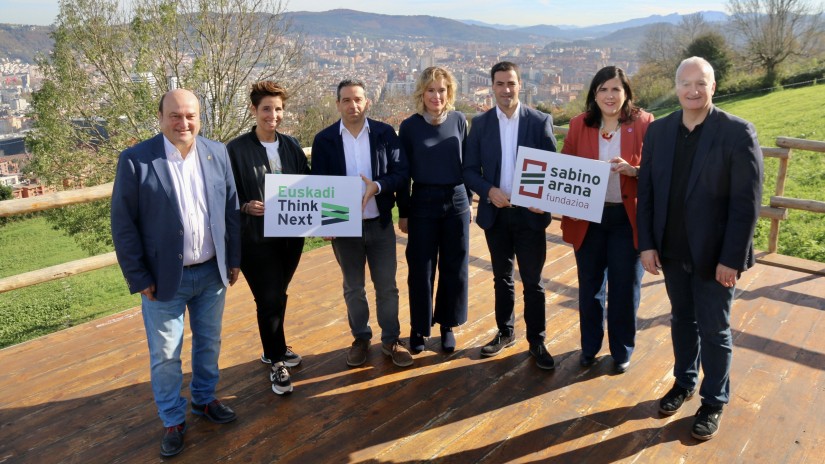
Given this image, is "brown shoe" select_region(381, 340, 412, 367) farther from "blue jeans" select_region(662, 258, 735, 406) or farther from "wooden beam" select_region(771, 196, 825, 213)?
"wooden beam" select_region(771, 196, 825, 213)

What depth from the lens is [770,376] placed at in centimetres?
357

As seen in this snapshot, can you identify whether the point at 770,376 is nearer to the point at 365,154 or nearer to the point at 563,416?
the point at 563,416

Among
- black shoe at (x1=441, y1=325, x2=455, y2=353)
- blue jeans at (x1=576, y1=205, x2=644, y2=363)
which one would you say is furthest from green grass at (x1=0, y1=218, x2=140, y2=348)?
blue jeans at (x1=576, y1=205, x2=644, y2=363)

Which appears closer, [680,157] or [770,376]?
[680,157]

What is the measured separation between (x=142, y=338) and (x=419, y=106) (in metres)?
2.66

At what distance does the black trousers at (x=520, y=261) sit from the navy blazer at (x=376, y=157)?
70cm

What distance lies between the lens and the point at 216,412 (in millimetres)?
3180

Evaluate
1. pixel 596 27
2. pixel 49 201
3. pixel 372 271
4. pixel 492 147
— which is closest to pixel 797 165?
pixel 492 147

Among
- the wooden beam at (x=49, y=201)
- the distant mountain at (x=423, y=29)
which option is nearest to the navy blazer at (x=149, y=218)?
the wooden beam at (x=49, y=201)

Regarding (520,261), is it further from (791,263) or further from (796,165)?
(796,165)

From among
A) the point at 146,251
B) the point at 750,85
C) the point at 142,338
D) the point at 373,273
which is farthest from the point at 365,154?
the point at 750,85

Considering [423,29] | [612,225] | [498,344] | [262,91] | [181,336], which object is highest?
[423,29]

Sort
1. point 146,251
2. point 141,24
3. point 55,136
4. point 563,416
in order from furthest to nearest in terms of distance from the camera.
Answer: point 141,24 < point 55,136 < point 563,416 < point 146,251

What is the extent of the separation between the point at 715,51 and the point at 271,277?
31492mm
